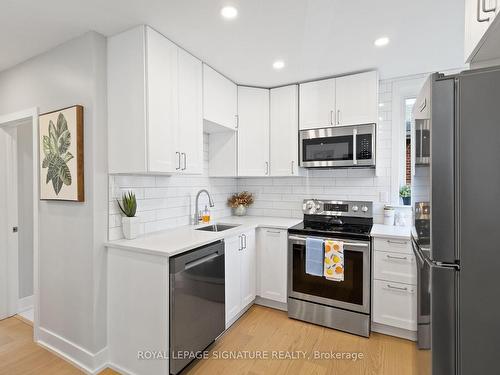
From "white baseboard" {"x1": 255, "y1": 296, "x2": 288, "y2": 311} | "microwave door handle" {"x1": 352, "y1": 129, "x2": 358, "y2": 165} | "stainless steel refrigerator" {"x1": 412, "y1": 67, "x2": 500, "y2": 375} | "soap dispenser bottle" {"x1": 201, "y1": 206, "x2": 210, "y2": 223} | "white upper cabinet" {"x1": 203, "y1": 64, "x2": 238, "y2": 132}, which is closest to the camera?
"stainless steel refrigerator" {"x1": 412, "y1": 67, "x2": 500, "y2": 375}

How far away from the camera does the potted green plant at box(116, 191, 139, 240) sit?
210 centimetres

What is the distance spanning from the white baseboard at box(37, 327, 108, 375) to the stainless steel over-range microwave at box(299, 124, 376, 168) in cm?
254

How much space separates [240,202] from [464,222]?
2698 millimetres

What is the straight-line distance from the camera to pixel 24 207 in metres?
2.94

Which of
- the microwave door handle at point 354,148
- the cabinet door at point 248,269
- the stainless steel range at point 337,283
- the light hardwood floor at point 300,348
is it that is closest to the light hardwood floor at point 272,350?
the light hardwood floor at point 300,348

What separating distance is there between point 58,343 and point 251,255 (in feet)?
5.91

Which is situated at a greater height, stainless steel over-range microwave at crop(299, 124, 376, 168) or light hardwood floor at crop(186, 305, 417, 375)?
stainless steel over-range microwave at crop(299, 124, 376, 168)

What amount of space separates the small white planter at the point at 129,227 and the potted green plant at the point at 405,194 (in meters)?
2.72

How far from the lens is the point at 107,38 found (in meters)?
2.05

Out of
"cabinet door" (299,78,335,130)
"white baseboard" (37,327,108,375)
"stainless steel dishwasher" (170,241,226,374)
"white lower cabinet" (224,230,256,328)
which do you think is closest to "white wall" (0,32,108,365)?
"white baseboard" (37,327,108,375)

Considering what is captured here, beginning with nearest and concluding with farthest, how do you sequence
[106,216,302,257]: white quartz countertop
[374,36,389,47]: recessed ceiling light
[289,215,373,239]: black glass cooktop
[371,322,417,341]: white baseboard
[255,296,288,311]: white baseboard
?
[106,216,302,257]: white quartz countertop, [374,36,389,47]: recessed ceiling light, [371,322,417,341]: white baseboard, [289,215,373,239]: black glass cooktop, [255,296,288,311]: white baseboard

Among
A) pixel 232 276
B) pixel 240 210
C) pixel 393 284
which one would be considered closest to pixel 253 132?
pixel 240 210

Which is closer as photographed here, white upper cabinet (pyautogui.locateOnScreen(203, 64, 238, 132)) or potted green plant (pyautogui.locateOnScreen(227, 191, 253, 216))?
white upper cabinet (pyautogui.locateOnScreen(203, 64, 238, 132))

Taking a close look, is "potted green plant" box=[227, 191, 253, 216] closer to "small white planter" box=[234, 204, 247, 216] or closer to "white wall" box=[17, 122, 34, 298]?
"small white planter" box=[234, 204, 247, 216]
